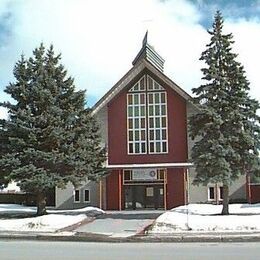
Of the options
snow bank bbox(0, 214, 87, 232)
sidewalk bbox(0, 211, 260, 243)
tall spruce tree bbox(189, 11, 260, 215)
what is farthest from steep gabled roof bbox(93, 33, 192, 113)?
sidewalk bbox(0, 211, 260, 243)

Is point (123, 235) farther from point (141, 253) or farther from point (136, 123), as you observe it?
point (136, 123)

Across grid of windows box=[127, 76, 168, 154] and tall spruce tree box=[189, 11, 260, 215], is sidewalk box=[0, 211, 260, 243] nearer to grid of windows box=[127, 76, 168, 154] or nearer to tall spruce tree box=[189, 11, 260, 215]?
tall spruce tree box=[189, 11, 260, 215]

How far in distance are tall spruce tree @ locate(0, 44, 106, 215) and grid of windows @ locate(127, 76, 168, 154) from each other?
44.4 feet

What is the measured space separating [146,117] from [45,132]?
17469mm

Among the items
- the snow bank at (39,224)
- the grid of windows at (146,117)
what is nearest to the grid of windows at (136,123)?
the grid of windows at (146,117)

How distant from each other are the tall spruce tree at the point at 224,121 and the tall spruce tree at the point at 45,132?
665cm

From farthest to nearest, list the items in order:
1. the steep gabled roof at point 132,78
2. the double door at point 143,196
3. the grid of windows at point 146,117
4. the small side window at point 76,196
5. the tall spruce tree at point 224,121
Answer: the small side window at point 76,196 < the grid of windows at point 146,117 < the steep gabled roof at point 132,78 < the double door at point 143,196 < the tall spruce tree at point 224,121

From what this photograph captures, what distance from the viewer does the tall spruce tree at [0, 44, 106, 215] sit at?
28.9 meters

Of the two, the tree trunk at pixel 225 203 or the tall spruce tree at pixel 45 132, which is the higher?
the tall spruce tree at pixel 45 132

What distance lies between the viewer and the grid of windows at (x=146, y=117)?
45406 millimetres

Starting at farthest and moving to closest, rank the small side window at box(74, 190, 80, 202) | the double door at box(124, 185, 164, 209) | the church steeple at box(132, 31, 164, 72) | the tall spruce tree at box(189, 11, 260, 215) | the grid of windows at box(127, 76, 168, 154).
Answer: the church steeple at box(132, 31, 164, 72) → the small side window at box(74, 190, 80, 202) → the grid of windows at box(127, 76, 168, 154) → the double door at box(124, 185, 164, 209) → the tall spruce tree at box(189, 11, 260, 215)

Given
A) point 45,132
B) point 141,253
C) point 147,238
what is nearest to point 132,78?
point 45,132

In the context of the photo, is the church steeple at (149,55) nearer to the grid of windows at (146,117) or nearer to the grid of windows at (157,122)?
the grid of windows at (146,117)

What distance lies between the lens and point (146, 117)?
45.8 metres
